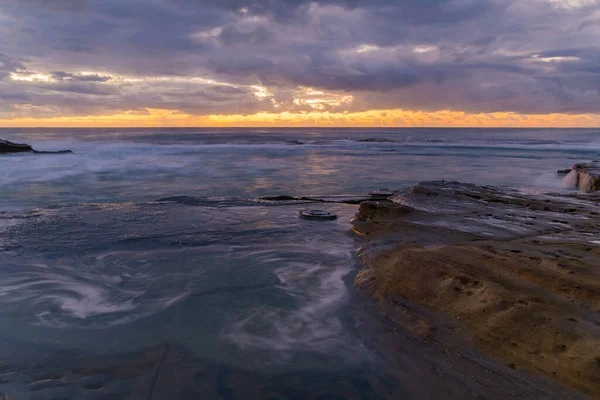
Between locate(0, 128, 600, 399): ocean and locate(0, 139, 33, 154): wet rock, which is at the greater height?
locate(0, 139, 33, 154): wet rock

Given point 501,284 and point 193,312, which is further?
point 193,312

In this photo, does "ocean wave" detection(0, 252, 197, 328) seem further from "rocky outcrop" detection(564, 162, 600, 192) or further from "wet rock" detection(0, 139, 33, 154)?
"wet rock" detection(0, 139, 33, 154)

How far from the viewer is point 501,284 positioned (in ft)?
14.5

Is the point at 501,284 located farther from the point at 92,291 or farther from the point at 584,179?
the point at 584,179

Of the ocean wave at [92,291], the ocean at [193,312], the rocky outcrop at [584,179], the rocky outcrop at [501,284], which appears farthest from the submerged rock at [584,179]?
the ocean wave at [92,291]

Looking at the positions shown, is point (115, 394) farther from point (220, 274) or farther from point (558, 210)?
point (558, 210)

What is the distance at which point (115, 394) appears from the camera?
3.19 meters

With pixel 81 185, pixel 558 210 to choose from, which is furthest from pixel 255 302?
pixel 81 185

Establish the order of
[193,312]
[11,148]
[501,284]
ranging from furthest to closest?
[11,148], [193,312], [501,284]

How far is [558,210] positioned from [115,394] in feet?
31.5

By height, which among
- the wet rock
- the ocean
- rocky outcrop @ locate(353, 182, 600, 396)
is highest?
the wet rock

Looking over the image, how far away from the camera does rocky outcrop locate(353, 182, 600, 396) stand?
336 cm

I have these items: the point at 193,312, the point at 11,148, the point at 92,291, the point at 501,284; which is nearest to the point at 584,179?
the point at 501,284

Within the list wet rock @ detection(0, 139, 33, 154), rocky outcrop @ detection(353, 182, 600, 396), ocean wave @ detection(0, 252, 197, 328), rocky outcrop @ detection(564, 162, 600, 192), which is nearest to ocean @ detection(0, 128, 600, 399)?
ocean wave @ detection(0, 252, 197, 328)
